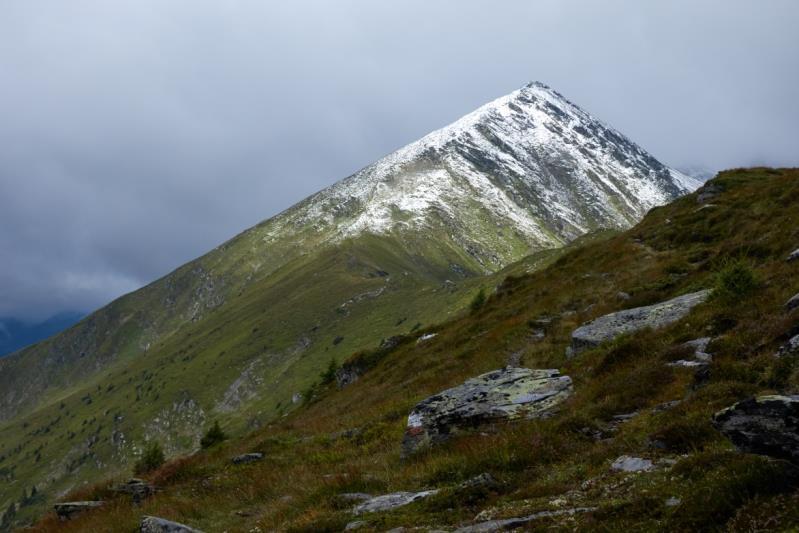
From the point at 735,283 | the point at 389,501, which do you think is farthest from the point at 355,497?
the point at 735,283

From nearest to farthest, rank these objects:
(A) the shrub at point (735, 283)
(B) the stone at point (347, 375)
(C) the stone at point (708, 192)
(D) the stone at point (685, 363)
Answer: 1. (D) the stone at point (685, 363)
2. (A) the shrub at point (735, 283)
3. (C) the stone at point (708, 192)
4. (B) the stone at point (347, 375)

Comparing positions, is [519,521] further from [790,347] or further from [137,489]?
[137,489]

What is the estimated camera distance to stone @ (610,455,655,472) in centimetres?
915

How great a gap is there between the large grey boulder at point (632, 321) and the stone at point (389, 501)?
38.8 ft

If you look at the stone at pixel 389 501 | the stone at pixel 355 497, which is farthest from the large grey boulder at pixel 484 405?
the stone at pixel 389 501

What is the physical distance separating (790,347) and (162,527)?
1396 centimetres

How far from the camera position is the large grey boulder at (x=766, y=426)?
640cm

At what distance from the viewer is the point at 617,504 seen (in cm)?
729

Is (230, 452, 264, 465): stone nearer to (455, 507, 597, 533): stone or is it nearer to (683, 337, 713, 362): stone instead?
(455, 507, 597, 533): stone

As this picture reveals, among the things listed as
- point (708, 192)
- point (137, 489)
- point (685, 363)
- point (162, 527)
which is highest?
point (708, 192)

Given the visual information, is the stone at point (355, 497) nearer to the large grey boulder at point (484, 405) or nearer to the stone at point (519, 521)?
the large grey boulder at point (484, 405)

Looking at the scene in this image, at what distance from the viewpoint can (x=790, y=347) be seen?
11.2 metres

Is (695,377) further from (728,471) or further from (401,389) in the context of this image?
(401,389)

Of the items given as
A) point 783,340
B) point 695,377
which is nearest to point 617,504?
point 695,377
